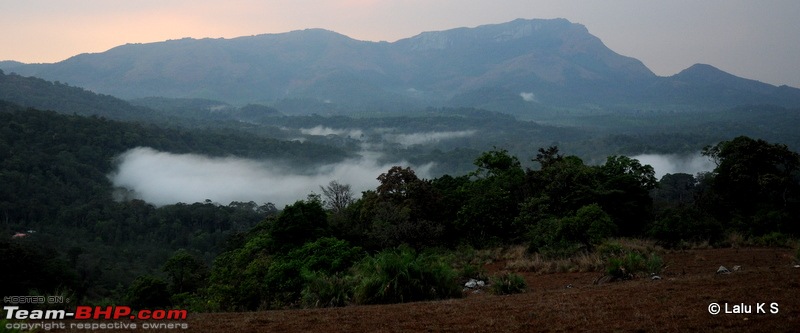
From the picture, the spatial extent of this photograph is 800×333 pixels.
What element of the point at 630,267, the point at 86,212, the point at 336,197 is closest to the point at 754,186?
the point at 630,267

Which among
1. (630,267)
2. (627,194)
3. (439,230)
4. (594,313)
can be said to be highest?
(594,313)

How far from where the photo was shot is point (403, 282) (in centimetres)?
1044

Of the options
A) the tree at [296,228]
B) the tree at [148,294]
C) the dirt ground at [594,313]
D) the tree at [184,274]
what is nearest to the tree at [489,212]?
the tree at [296,228]

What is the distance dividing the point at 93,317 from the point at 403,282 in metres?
5.22

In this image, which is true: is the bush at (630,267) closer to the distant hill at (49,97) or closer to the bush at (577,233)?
the bush at (577,233)

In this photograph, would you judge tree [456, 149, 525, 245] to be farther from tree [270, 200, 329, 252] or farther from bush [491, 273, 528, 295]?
bush [491, 273, 528, 295]

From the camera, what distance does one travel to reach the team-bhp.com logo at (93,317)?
7.65 m

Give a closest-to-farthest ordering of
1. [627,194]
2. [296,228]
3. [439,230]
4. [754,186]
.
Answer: [439,230] < [296,228] < [754,186] < [627,194]

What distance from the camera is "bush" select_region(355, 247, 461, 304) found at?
10.2 m

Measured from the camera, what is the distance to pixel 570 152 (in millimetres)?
169875

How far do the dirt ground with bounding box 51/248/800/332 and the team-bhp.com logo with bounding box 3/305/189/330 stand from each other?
419 millimetres

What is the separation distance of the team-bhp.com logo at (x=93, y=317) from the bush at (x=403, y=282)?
3264 mm

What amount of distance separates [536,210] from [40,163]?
91.6 m

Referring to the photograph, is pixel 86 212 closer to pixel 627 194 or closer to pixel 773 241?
pixel 627 194
